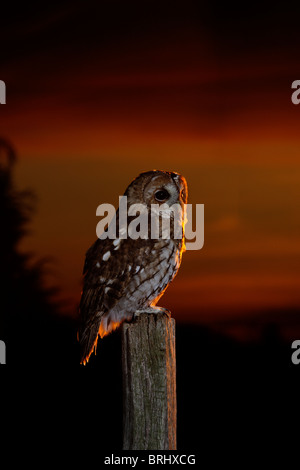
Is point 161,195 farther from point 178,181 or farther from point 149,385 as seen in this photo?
point 149,385

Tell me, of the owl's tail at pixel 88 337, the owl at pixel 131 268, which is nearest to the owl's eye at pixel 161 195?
the owl at pixel 131 268

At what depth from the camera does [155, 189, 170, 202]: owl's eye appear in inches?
131

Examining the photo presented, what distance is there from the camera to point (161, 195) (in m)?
3.34

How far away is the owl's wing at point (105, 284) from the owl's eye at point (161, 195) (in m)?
0.24

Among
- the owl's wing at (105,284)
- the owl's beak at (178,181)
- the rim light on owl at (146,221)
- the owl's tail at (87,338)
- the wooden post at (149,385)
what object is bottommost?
the wooden post at (149,385)

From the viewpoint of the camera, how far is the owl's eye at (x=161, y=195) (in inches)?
131

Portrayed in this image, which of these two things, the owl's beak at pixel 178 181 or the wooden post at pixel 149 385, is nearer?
the wooden post at pixel 149 385

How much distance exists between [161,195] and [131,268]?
41 centimetres

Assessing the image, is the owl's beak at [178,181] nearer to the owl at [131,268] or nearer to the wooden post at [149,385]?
the owl at [131,268]

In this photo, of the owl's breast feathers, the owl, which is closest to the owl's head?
the owl

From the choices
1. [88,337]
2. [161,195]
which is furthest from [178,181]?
[88,337]

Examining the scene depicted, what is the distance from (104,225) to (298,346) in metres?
2.63

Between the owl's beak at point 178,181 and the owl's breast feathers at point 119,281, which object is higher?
the owl's beak at point 178,181
